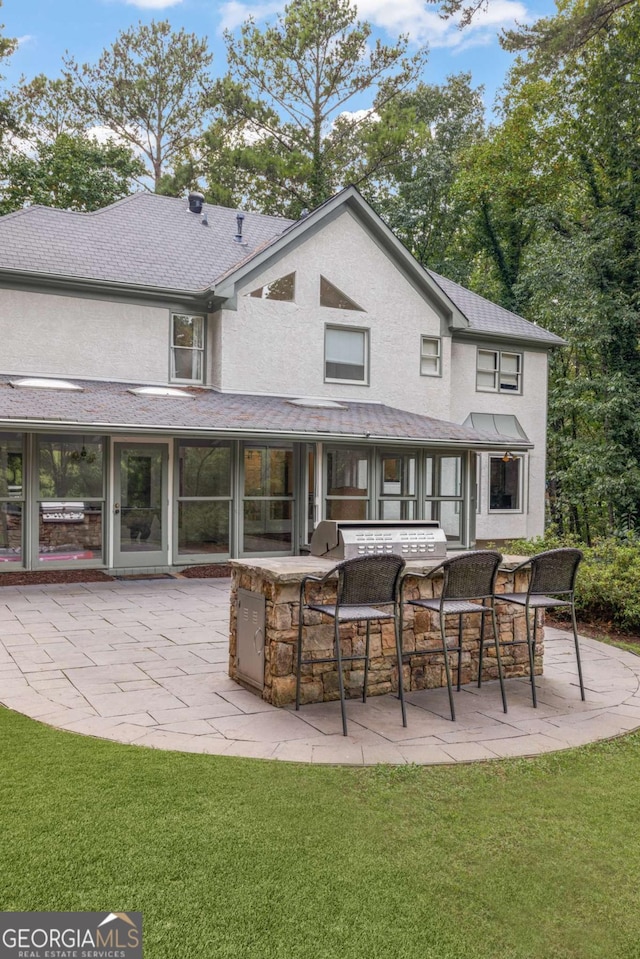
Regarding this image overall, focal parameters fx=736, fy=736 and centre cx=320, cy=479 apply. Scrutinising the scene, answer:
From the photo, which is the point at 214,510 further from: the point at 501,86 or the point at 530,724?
the point at 501,86

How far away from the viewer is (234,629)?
6.06 m

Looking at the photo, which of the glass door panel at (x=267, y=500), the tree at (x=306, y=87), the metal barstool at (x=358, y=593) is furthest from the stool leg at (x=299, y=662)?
the tree at (x=306, y=87)

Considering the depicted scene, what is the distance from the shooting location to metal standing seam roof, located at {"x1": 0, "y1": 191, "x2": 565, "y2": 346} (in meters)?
14.2

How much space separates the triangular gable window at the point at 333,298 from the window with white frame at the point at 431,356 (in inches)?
84.2

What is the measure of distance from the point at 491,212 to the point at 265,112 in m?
9.60

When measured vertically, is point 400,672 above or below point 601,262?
below

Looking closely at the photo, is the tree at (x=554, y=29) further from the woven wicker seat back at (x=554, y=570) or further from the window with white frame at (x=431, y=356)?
the woven wicker seat back at (x=554, y=570)

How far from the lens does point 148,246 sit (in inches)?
635

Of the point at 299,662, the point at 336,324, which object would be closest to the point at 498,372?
the point at 336,324

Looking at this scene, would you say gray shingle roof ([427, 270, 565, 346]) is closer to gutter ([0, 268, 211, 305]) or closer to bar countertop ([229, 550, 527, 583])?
gutter ([0, 268, 211, 305])

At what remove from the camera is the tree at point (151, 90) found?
2823 centimetres

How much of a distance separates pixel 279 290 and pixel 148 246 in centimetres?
318

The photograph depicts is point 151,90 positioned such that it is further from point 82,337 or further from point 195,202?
point 82,337

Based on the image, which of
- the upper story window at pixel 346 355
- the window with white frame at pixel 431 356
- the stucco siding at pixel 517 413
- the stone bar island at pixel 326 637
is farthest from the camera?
the stucco siding at pixel 517 413
